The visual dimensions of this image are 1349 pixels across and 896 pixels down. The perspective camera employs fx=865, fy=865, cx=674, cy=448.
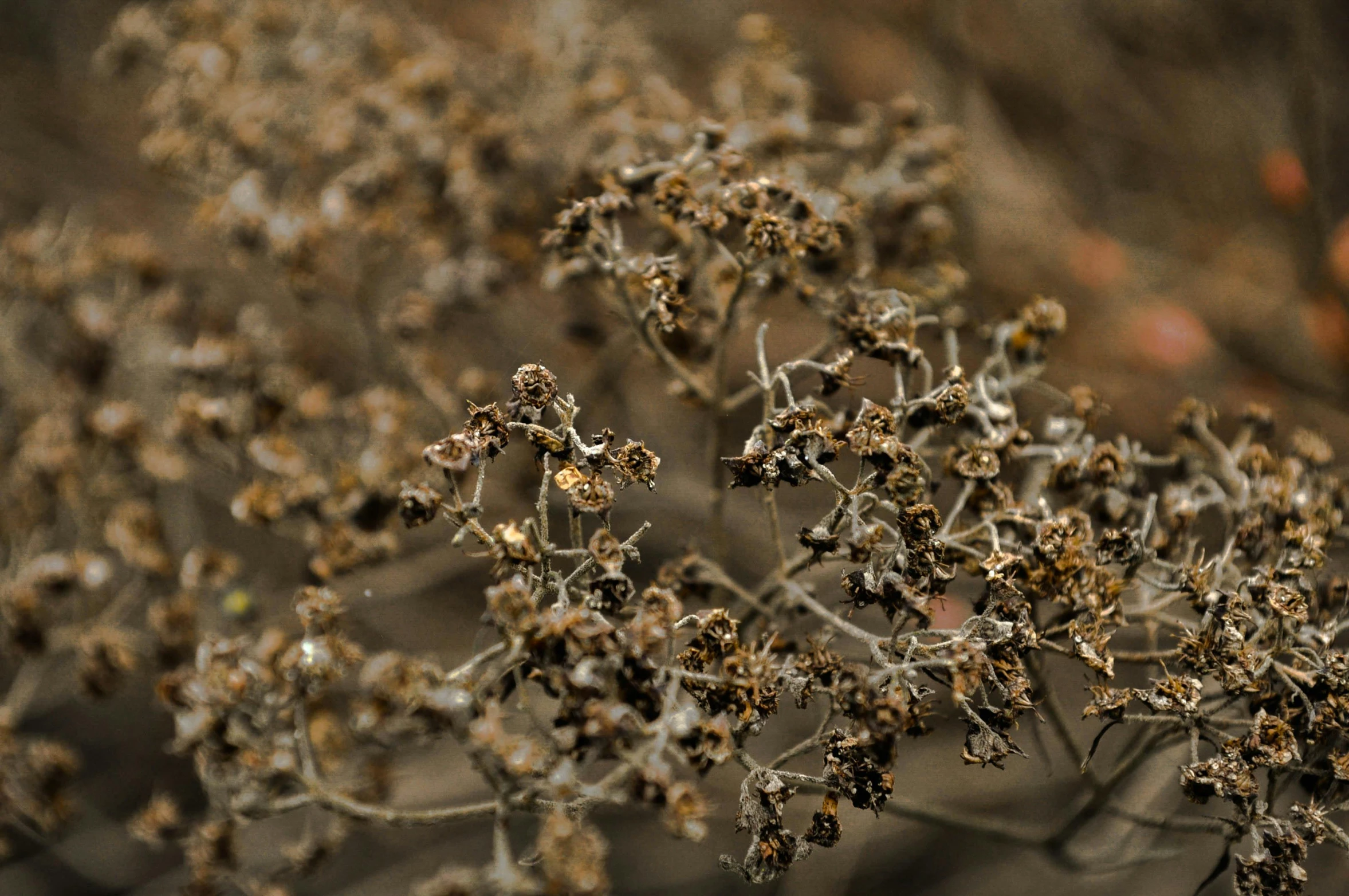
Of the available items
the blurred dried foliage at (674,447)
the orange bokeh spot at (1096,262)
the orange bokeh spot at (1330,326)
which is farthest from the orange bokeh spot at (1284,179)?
the orange bokeh spot at (1096,262)

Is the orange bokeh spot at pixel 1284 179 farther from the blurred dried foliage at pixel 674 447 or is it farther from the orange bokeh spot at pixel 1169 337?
the orange bokeh spot at pixel 1169 337

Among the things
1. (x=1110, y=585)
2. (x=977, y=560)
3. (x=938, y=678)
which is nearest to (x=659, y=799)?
(x=938, y=678)

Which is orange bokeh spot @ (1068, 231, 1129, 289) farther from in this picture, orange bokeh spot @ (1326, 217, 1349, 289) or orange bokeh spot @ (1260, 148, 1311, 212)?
orange bokeh spot @ (1326, 217, 1349, 289)

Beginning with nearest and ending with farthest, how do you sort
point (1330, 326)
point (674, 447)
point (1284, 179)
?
point (1330, 326) → point (674, 447) → point (1284, 179)

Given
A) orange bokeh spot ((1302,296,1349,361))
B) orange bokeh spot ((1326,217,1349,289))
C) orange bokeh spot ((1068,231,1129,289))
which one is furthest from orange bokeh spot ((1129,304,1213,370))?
orange bokeh spot ((1326,217,1349,289))

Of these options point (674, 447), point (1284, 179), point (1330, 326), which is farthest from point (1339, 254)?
point (674, 447)

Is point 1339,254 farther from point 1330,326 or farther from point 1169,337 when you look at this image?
point 1169,337
